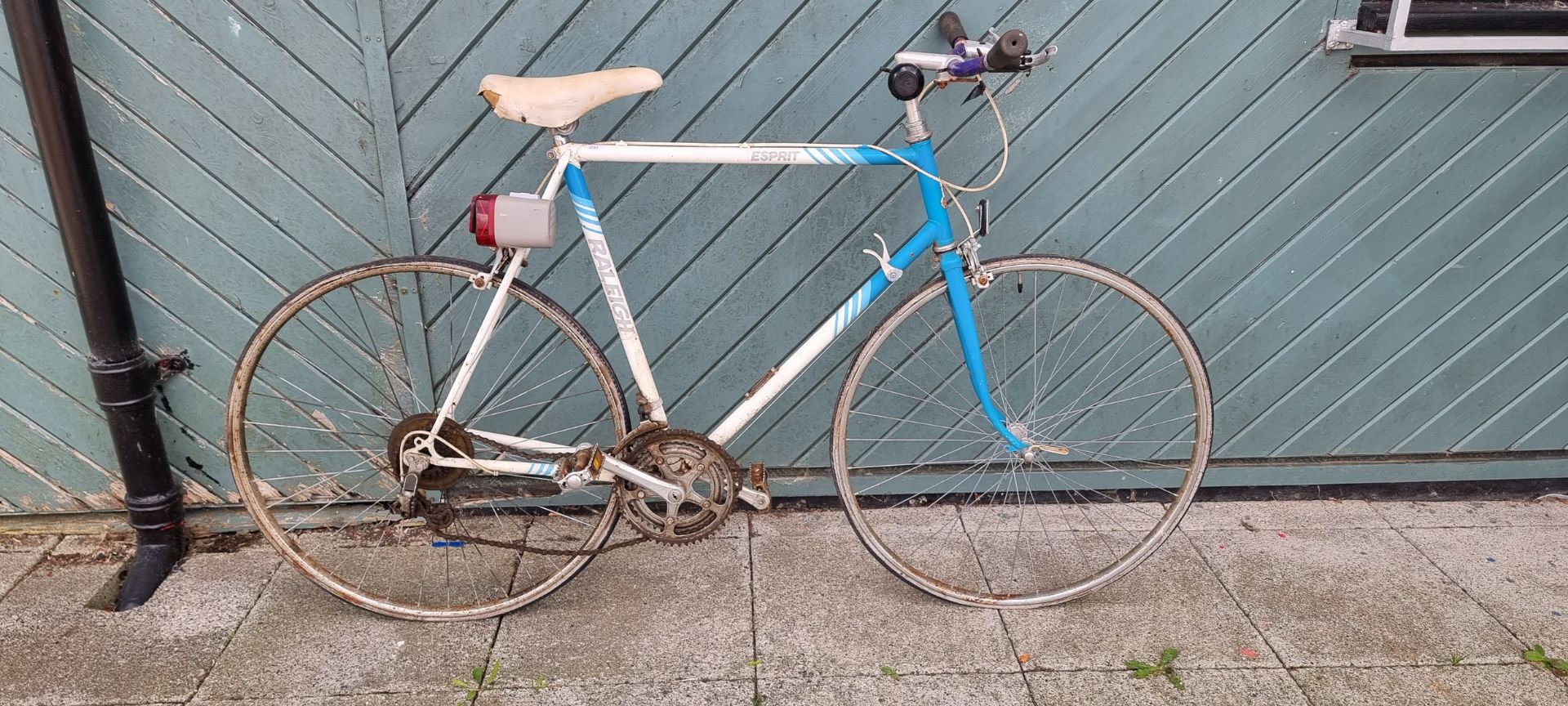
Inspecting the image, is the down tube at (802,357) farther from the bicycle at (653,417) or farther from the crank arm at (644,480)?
the crank arm at (644,480)

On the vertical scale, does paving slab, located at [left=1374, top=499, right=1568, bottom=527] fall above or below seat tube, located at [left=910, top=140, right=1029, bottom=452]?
below

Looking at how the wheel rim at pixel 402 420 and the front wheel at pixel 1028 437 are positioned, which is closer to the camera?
the wheel rim at pixel 402 420

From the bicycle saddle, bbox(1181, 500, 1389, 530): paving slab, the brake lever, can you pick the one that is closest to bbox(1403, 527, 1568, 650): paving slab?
bbox(1181, 500, 1389, 530): paving slab

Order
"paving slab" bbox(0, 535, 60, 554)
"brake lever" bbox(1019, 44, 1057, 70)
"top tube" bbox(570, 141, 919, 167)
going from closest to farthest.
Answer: "brake lever" bbox(1019, 44, 1057, 70) < "top tube" bbox(570, 141, 919, 167) < "paving slab" bbox(0, 535, 60, 554)

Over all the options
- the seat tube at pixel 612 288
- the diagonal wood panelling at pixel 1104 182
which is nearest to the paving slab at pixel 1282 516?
the diagonal wood panelling at pixel 1104 182

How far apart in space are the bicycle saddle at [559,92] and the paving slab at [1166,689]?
197 centimetres

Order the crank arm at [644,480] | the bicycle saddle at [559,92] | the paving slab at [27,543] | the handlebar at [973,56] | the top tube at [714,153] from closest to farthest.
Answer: the handlebar at [973,56] < the bicycle saddle at [559,92] < the top tube at [714,153] < the crank arm at [644,480] < the paving slab at [27,543]

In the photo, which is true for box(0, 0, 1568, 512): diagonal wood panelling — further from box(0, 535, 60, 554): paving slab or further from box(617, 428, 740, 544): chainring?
box(617, 428, 740, 544): chainring

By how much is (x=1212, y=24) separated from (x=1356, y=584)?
1.85m

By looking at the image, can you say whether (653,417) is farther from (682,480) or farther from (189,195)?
(189,195)

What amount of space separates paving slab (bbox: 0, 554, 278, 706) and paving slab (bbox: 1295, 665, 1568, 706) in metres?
3.14

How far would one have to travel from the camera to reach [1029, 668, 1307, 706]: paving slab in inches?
109

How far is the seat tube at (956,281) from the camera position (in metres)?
2.79

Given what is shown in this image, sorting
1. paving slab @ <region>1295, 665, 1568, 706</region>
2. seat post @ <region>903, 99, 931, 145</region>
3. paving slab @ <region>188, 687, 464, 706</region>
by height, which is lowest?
paving slab @ <region>188, 687, 464, 706</region>
